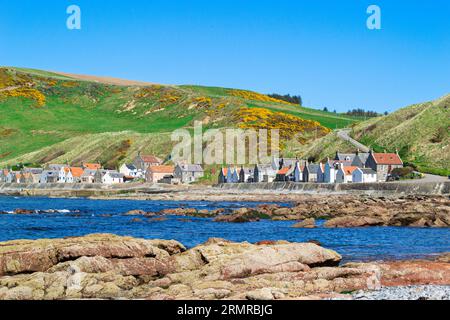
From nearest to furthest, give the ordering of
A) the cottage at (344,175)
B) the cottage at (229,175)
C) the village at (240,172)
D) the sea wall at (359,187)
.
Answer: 1. the sea wall at (359,187)
2. the cottage at (344,175)
3. the village at (240,172)
4. the cottage at (229,175)

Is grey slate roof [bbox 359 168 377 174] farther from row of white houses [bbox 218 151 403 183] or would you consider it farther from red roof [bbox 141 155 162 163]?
red roof [bbox 141 155 162 163]

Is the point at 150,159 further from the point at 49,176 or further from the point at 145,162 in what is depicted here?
the point at 49,176

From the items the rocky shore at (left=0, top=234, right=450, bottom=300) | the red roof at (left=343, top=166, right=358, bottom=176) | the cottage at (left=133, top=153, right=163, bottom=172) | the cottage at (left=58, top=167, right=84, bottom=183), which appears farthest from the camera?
the cottage at (left=133, top=153, right=163, bottom=172)

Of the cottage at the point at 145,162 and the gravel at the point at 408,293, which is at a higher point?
the cottage at the point at 145,162

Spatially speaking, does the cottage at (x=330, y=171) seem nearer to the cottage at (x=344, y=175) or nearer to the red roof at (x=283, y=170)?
the cottage at (x=344, y=175)

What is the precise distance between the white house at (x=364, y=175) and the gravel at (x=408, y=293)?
95672mm

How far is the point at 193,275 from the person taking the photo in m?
24.2

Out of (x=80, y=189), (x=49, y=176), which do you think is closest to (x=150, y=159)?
(x=49, y=176)

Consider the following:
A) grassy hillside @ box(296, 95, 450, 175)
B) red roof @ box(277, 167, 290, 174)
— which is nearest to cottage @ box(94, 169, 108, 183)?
red roof @ box(277, 167, 290, 174)

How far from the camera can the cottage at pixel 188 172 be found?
6142 inches

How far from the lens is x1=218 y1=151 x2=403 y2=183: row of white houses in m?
118

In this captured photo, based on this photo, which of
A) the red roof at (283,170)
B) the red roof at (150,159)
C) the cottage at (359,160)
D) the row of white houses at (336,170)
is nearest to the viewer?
the row of white houses at (336,170)

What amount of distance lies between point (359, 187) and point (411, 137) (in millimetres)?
50596

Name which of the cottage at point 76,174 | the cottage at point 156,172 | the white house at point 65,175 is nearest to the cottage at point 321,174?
the cottage at point 156,172
